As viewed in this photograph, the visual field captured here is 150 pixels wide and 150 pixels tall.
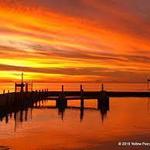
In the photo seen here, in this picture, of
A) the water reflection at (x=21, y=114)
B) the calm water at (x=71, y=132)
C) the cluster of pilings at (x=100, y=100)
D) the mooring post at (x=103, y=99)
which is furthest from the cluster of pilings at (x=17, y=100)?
the mooring post at (x=103, y=99)

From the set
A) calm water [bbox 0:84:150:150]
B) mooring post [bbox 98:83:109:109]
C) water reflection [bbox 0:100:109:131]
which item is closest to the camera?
calm water [bbox 0:84:150:150]

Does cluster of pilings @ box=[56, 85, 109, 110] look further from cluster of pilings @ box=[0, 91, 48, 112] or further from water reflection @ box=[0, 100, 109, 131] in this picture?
cluster of pilings @ box=[0, 91, 48, 112]

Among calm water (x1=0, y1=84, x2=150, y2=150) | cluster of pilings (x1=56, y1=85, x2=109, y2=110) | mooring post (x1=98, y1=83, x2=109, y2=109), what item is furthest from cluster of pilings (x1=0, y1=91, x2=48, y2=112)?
mooring post (x1=98, y1=83, x2=109, y2=109)

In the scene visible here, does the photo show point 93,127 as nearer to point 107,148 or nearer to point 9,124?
point 9,124

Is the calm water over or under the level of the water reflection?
under

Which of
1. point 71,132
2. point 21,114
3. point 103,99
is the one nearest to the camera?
point 71,132

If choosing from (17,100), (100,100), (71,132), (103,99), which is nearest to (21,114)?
(17,100)

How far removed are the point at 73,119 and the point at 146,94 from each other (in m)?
21.9

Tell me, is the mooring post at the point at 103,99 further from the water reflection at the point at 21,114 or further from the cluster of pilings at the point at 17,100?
the cluster of pilings at the point at 17,100

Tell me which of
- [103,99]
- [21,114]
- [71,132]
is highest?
[103,99]

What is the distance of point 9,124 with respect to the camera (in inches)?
1601

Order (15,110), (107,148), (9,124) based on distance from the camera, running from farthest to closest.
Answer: (15,110)
(9,124)
(107,148)

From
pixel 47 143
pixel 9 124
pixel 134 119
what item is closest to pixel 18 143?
pixel 47 143

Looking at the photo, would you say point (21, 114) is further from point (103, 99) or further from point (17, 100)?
point (103, 99)
